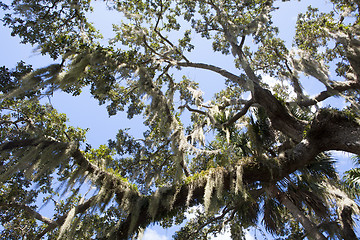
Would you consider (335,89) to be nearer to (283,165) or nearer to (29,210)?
(283,165)

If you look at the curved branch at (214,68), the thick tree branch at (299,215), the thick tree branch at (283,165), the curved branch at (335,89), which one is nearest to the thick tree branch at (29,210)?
the thick tree branch at (283,165)

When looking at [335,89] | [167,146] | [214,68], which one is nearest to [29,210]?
[167,146]

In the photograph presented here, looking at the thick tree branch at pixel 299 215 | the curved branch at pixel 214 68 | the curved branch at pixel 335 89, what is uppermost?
the curved branch at pixel 214 68

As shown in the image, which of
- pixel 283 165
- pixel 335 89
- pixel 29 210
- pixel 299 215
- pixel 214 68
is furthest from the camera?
pixel 214 68

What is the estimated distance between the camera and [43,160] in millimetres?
4070

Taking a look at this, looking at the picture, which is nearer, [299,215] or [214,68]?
[299,215]

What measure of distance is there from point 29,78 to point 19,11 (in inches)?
74.9

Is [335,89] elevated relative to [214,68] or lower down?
lower down

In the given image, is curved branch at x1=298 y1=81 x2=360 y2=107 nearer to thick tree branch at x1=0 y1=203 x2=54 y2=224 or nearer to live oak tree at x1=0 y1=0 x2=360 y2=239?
live oak tree at x1=0 y1=0 x2=360 y2=239

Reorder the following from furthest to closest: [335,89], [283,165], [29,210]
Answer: [335,89] < [29,210] < [283,165]

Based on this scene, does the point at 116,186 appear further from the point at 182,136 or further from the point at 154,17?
the point at 154,17

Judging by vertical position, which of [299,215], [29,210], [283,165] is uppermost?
[283,165]

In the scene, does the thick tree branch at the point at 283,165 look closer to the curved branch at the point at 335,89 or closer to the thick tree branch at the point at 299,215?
the thick tree branch at the point at 299,215

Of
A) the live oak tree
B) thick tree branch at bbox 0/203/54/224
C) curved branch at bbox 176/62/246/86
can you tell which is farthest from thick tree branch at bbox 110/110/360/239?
curved branch at bbox 176/62/246/86
